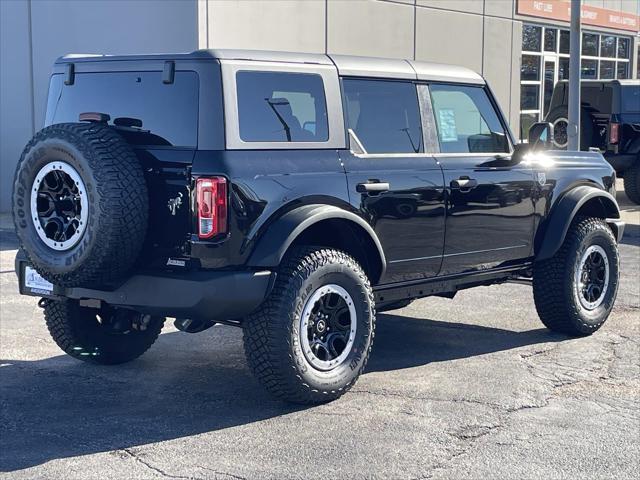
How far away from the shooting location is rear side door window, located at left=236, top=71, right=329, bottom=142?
5527 mm

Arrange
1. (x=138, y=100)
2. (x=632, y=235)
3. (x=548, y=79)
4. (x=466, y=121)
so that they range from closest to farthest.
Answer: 1. (x=138, y=100)
2. (x=466, y=121)
3. (x=632, y=235)
4. (x=548, y=79)

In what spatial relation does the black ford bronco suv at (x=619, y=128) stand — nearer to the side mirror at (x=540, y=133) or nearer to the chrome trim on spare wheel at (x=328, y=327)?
the side mirror at (x=540, y=133)

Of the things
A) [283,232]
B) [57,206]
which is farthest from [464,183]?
[57,206]

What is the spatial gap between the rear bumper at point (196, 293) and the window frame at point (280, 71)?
0.69 metres

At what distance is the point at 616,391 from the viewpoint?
5965mm

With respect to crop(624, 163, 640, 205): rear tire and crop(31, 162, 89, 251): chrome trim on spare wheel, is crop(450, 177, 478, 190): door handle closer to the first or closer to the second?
crop(31, 162, 89, 251): chrome trim on spare wheel

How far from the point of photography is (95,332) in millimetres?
6469

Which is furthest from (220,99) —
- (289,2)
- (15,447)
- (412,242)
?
(289,2)

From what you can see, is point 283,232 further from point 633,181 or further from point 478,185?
point 633,181

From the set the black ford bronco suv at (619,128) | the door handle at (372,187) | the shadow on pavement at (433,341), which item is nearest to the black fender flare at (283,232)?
the door handle at (372,187)

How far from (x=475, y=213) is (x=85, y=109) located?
256 cm

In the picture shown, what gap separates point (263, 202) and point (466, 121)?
2.10 metres

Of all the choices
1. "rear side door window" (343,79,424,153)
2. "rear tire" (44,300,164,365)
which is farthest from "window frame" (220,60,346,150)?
"rear tire" (44,300,164,365)

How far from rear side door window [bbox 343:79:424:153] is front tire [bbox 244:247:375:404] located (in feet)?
2.79
